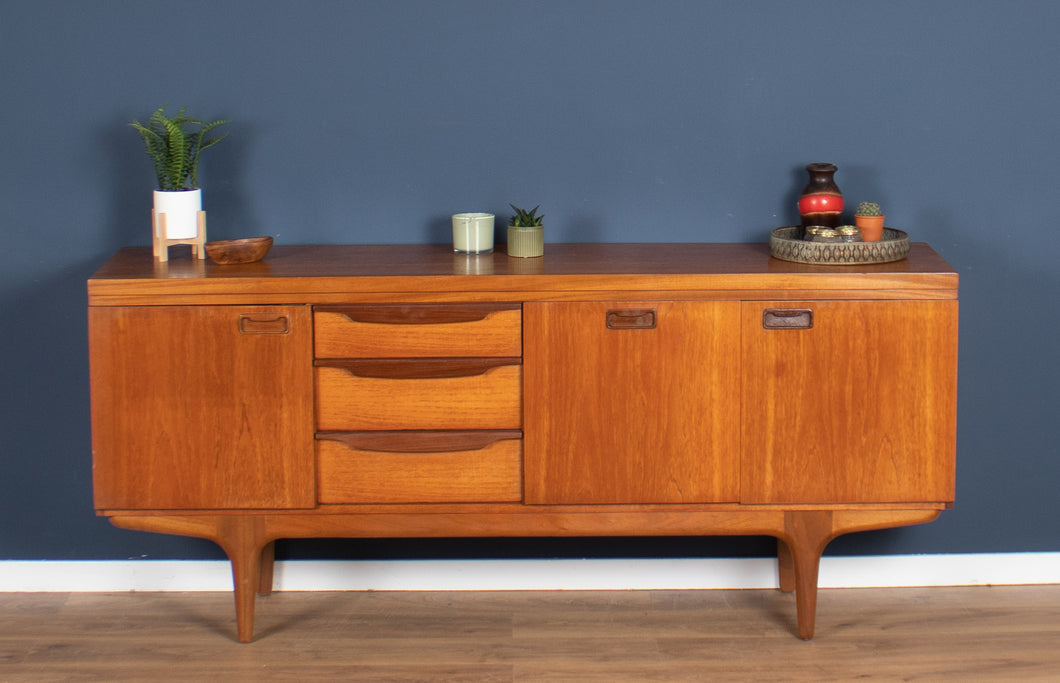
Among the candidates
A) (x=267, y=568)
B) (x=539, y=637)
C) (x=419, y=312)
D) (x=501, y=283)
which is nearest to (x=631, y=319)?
(x=501, y=283)

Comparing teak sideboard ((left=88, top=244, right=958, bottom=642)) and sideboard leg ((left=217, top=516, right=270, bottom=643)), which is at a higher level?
teak sideboard ((left=88, top=244, right=958, bottom=642))

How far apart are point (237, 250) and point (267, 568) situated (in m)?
0.82

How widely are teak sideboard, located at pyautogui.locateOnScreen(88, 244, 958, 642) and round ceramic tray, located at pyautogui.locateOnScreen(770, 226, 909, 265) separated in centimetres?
3

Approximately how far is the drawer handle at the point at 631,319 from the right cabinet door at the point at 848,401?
194mm

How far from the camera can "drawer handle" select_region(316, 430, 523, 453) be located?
274cm

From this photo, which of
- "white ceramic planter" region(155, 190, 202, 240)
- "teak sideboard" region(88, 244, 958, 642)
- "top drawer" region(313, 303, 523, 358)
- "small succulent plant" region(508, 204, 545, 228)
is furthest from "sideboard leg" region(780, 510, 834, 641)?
"white ceramic planter" region(155, 190, 202, 240)

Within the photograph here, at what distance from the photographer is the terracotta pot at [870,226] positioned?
2861mm

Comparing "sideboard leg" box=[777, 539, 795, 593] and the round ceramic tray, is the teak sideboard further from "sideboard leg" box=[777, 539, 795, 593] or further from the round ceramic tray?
"sideboard leg" box=[777, 539, 795, 593]

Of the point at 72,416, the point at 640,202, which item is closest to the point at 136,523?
the point at 72,416

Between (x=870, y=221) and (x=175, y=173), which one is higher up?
(x=175, y=173)

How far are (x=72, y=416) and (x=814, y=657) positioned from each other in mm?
1816

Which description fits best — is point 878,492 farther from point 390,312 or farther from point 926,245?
point 390,312

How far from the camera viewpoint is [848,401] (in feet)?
8.96

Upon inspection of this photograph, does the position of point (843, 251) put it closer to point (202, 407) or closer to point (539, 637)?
point (539, 637)
